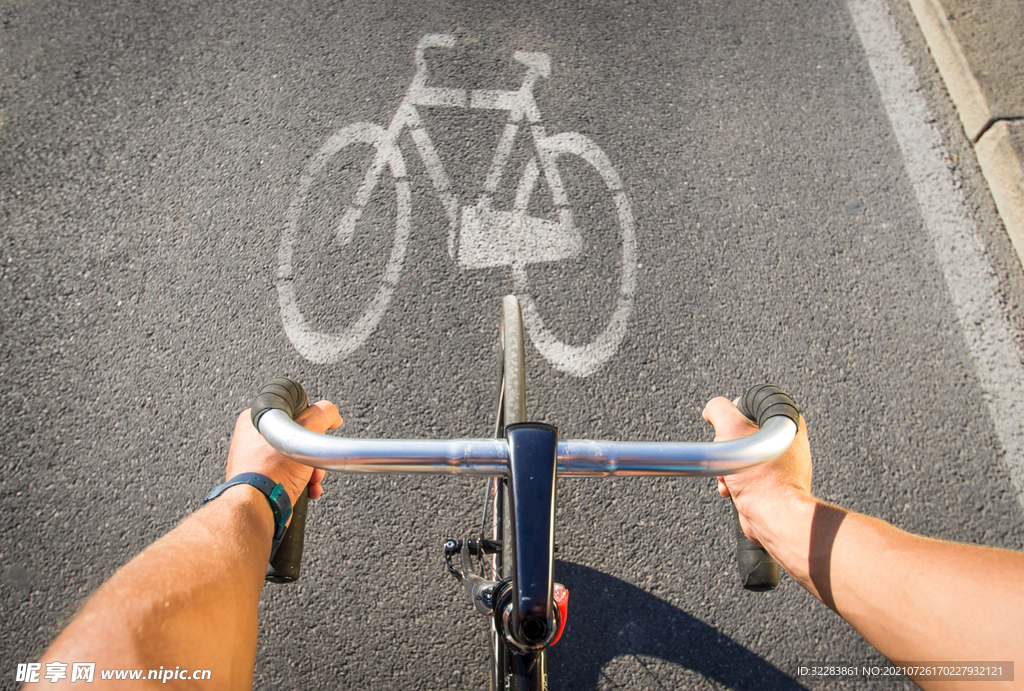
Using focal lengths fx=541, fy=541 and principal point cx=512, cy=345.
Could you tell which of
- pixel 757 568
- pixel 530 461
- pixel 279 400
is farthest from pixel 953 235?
pixel 279 400

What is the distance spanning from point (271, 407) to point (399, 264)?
1.80 metres

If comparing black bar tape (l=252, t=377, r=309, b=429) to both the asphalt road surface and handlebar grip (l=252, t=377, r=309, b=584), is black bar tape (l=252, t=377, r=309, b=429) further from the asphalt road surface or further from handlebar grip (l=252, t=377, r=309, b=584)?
the asphalt road surface

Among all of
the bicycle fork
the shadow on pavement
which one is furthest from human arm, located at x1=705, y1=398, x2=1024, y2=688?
the shadow on pavement

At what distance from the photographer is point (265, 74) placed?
3334 mm

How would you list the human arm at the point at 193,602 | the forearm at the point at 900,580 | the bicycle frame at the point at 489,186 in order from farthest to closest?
the bicycle frame at the point at 489,186 < the forearm at the point at 900,580 < the human arm at the point at 193,602

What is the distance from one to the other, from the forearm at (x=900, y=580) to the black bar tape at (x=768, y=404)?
333 mm

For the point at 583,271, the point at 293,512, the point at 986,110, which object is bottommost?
the point at 293,512

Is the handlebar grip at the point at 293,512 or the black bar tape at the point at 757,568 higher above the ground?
the handlebar grip at the point at 293,512

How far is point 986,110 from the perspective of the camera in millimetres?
3369

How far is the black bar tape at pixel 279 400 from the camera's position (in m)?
1.15

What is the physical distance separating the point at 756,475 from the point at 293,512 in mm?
1334

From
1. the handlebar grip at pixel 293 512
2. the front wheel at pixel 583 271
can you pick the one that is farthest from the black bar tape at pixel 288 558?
the front wheel at pixel 583 271

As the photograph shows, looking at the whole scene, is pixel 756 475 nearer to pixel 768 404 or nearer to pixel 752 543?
pixel 752 543

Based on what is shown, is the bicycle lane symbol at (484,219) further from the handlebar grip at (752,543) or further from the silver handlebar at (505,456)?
the silver handlebar at (505,456)
